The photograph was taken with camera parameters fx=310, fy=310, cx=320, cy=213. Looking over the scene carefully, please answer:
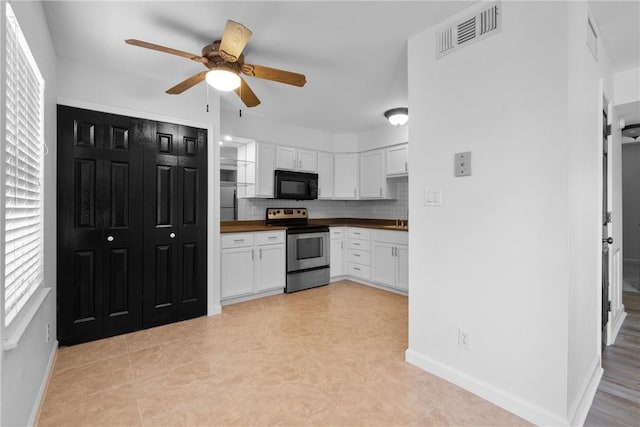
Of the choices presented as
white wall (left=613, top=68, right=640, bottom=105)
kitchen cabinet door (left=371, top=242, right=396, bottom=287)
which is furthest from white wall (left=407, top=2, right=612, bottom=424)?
kitchen cabinet door (left=371, top=242, right=396, bottom=287)

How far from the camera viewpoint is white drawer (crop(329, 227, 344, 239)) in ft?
15.8

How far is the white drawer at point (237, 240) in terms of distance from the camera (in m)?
3.65

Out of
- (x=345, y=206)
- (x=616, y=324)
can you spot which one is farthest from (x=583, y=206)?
(x=345, y=206)

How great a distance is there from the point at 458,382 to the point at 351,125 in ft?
12.2

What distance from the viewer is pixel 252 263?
3891 mm

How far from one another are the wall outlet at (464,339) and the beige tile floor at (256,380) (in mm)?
278

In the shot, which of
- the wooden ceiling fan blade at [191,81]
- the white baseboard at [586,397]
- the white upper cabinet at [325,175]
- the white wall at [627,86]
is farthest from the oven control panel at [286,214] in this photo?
the white wall at [627,86]

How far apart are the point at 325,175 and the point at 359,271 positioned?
1649mm

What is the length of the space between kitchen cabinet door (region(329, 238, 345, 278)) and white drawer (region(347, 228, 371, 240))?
0.58ft

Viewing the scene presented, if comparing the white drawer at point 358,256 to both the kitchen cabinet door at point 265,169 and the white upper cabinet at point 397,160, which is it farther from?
the kitchen cabinet door at point 265,169

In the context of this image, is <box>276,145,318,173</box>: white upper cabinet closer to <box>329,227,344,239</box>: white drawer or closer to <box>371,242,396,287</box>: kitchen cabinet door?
<box>329,227,344,239</box>: white drawer

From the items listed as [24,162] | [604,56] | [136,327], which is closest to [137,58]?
[24,162]

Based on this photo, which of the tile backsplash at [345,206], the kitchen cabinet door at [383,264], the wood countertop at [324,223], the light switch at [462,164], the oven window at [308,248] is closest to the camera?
the light switch at [462,164]

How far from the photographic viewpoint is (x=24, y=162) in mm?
1647
